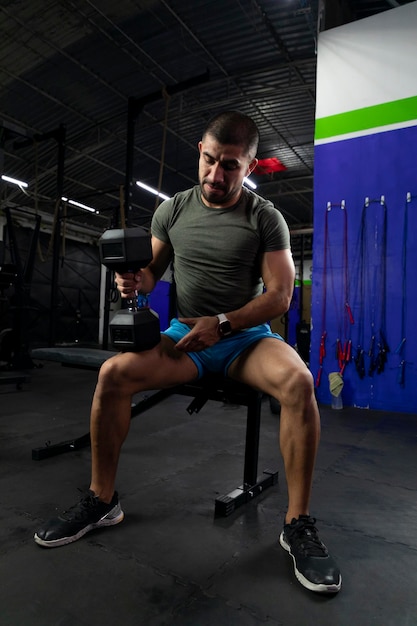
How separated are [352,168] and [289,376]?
9.57ft

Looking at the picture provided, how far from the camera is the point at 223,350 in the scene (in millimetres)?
1428

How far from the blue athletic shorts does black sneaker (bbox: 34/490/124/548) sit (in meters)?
0.51

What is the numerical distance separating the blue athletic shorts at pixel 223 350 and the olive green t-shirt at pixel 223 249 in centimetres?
12

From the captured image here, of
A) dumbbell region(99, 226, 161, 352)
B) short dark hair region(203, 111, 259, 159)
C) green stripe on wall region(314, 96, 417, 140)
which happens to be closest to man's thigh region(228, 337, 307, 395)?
dumbbell region(99, 226, 161, 352)

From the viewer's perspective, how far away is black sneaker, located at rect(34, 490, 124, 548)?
47.4 inches

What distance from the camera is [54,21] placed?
5.02 metres

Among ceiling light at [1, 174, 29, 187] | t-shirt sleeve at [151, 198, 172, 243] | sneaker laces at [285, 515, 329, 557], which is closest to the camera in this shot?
sneaker laces at [285, 515, 329, 557]

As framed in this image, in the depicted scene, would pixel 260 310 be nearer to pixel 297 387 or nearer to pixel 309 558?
pixel 297 387

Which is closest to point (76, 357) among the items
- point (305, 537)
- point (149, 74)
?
point (305, 537)

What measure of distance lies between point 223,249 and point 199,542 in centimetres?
95

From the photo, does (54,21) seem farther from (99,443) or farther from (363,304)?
(99,443)

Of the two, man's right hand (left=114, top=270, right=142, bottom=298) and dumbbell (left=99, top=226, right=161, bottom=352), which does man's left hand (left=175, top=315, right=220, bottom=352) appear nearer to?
dumbbell (left=99, top=226, right=161, bottom=352)

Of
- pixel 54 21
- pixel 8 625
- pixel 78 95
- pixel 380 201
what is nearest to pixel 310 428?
pixel 8 625

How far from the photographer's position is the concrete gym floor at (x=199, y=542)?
3.10ft
